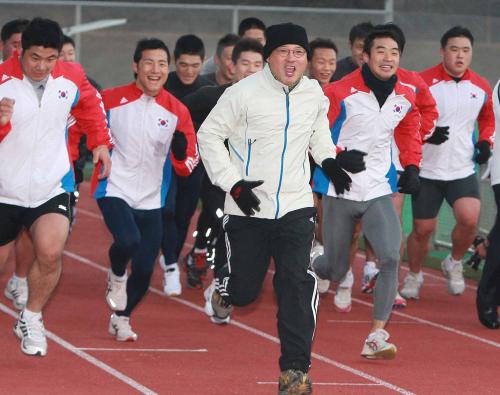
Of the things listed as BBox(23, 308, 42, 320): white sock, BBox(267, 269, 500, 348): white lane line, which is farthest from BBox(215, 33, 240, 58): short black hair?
BBox(23, 308, 42, 320): white sock


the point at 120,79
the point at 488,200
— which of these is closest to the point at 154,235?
the point at 488,200

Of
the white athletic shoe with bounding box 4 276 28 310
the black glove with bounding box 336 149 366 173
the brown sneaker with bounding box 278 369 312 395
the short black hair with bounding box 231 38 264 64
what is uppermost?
the short black hair with bounding box 231 38 264 64

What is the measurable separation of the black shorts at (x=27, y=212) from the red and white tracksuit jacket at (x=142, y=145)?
0.90 meters

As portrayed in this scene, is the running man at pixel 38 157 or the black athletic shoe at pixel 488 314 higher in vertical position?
the running man at pixel 38 157

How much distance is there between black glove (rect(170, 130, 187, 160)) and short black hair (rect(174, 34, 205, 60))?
3114mm

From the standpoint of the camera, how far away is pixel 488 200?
16594mm

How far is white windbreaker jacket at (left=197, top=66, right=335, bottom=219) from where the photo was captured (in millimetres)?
8766

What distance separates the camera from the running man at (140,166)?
10.6 metres

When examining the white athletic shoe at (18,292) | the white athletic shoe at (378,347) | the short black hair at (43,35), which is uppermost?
the short black hair at (43,35)

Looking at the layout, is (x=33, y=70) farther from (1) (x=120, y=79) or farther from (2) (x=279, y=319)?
(1) (x=120, y=79)

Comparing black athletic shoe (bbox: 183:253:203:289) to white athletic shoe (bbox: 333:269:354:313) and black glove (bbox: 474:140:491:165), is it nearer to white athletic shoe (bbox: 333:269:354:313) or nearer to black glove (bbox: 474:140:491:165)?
white athletic shoe (bbox: 333:269:354:313)

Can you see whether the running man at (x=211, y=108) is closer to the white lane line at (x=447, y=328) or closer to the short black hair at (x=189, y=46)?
the short black hair at (x=189, y=46)

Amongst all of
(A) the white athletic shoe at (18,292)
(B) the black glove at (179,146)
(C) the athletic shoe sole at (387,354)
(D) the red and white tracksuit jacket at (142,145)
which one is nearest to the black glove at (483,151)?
(D) the red and white tracksuit jacket at (142,145)

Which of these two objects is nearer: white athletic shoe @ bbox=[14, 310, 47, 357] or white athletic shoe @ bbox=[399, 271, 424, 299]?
white athletic shoe @ bbox=[14, 310, 47, 357]
